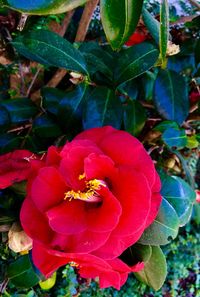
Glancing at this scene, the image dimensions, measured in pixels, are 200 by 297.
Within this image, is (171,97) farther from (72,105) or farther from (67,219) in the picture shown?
(67,219)

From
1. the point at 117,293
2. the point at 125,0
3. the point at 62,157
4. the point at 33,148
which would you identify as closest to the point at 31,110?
the point at 33,148

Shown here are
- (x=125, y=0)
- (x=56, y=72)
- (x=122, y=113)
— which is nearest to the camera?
(x=125, y=0)

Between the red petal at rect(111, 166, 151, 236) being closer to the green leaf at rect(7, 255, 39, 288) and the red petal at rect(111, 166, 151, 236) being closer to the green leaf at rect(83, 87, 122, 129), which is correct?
the green leaf at rect(83, 87, 122, 129)

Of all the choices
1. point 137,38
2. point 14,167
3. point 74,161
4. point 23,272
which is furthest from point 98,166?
point 137,38

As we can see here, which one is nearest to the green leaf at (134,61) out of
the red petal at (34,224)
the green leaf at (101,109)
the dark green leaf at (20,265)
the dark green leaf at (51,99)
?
the green leaf at (101,109)

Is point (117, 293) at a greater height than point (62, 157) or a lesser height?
lesser

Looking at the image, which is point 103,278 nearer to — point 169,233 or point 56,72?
Result: point 169,233

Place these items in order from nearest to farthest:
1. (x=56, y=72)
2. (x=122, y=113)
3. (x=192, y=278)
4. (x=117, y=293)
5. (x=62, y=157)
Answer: (x=62, y=157), (x=122, y=113), (x=56, y=72), (x=117, y=293), (x=192, y=278)
